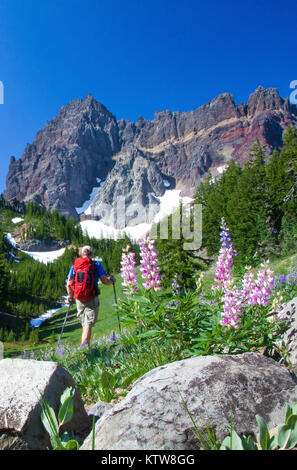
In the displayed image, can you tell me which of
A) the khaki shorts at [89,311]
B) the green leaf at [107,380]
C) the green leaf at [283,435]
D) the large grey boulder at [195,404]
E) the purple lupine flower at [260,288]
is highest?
the purple lupine flower at [260,288]

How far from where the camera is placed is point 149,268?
3.91 metres

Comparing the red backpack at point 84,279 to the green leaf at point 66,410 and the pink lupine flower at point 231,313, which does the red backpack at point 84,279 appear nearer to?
the pink lupine flower at point 231,313

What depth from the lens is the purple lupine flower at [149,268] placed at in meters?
3.83

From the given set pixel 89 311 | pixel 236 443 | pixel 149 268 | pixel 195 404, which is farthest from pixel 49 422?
pixel 89 311

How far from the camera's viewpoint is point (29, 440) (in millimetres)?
2133

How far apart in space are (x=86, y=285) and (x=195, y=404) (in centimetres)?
653

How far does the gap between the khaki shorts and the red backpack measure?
0.75 ft

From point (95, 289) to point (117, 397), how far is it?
4.88 metres

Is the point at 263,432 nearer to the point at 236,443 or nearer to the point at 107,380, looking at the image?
the point at 236,443

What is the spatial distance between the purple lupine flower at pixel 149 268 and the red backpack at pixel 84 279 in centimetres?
445

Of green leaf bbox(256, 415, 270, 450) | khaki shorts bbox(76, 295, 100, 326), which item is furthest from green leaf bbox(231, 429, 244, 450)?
khaki shorts bbox(76, 295, 100, 326)

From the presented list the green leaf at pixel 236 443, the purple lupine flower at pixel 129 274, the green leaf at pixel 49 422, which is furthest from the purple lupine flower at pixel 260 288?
the green leaf at pixel 49 422

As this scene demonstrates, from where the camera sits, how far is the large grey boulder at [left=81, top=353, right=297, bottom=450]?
1717mm

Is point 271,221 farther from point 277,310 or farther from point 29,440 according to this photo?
point 29,440
